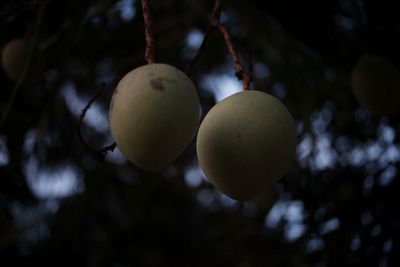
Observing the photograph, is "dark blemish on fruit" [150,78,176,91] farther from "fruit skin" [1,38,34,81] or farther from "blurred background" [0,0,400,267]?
"fruit skin" [1,38,34,81]

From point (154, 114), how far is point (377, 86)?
60cm

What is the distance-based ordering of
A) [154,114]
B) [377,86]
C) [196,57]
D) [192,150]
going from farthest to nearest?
1. [192,150]
2. [377,86]
3. [196,57]
4. [154,114]

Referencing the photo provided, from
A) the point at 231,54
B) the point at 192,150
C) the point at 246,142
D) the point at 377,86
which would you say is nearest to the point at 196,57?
the point at 231,54

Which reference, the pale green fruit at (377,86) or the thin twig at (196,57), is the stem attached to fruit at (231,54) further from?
the pale green fruit at (377,86)

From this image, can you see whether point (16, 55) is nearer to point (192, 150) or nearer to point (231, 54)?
point (231, 54)

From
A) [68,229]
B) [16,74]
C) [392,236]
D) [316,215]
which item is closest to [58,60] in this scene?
[16,74]

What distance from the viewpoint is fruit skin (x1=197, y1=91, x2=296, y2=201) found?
0.59 meters

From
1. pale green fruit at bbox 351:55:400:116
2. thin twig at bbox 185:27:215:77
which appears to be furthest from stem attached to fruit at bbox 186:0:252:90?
pale green fruit at bbox 351:55:400:116

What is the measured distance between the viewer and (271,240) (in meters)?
1.50

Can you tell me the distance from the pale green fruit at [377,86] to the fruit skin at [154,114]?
534mm

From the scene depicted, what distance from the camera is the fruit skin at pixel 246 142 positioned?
0.59 meters

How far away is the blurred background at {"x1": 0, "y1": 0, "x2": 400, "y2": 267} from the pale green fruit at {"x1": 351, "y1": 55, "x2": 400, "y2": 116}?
0.40ft

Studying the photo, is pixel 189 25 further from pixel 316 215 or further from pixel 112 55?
pixel 316 215

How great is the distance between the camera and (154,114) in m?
0.57
